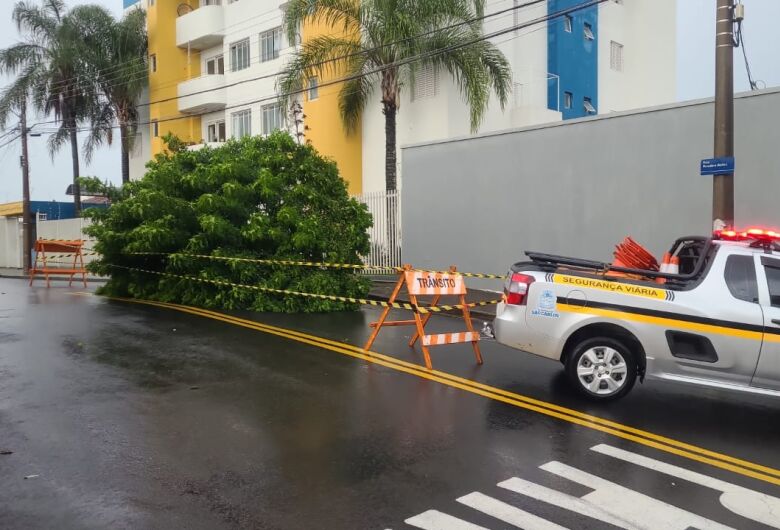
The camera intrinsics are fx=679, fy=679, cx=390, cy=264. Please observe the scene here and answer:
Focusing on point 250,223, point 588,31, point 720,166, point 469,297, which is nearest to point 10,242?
point 250,223

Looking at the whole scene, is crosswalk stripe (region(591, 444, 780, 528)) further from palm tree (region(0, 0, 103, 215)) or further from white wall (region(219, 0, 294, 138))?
palm tree (region(0, 0, 103, 215))

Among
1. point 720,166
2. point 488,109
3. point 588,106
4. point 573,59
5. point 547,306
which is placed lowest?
point 547,306

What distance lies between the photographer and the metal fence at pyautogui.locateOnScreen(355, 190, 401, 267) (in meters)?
19.7

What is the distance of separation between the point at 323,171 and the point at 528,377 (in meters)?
8.50

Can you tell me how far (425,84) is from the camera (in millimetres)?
23797

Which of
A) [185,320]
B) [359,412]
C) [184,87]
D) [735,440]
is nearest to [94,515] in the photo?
[359,412]

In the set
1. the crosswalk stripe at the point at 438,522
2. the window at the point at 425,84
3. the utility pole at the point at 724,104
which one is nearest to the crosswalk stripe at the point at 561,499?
the crosswalk stripe at the point at 438,522

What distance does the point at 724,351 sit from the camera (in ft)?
21.5

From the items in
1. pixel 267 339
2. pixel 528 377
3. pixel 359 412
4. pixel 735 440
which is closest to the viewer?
pixel 735 440

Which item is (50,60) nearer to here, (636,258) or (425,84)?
(425,84)

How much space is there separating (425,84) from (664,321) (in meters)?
18.5

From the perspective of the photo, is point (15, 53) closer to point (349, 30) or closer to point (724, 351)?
point (349, 30)

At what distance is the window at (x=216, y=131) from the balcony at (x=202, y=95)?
0.74 metres

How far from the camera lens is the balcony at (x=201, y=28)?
1329 inches
